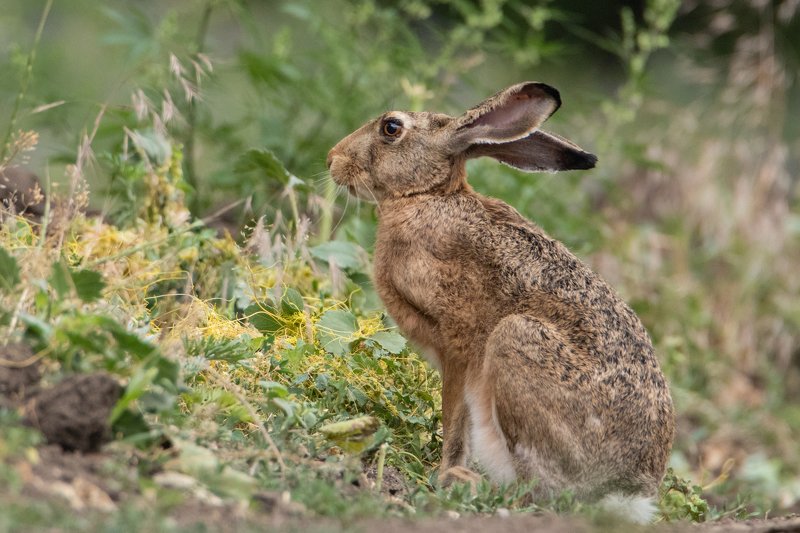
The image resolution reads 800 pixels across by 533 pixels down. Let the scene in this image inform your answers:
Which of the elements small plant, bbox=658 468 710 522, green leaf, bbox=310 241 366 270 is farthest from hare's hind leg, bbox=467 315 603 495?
green leaf, bbox=310 241 366 270

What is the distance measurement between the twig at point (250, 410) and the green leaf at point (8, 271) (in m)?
0.87

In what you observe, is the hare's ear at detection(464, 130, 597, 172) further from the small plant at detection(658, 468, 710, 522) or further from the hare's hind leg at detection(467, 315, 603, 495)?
the small plant at detection(658, 468, 710, 522)

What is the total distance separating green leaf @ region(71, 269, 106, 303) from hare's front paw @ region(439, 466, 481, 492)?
1.73m

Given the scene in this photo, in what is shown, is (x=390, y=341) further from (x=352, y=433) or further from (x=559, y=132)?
(x=559, y=132)

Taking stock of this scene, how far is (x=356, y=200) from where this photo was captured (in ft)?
19.4

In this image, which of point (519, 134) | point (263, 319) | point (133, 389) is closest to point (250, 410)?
point (133, 389)

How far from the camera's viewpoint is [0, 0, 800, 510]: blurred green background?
6969 millimetres

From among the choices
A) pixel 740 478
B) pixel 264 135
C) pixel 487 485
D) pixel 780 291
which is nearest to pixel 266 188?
pixel 264 135

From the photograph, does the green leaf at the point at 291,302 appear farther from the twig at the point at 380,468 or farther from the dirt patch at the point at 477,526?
the dirt patch at the point at 477,526

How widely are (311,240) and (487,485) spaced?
2.25 meters

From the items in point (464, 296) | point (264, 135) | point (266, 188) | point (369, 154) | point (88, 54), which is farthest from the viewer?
point (88, 54)

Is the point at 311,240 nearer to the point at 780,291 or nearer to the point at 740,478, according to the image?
the point at 740,478

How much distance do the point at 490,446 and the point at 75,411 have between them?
1.90m

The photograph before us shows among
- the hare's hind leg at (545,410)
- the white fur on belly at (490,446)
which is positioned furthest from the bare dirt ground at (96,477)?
the white fur on belly at (490,446)
